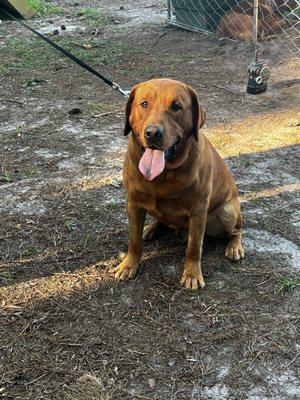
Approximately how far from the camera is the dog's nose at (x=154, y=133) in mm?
2650

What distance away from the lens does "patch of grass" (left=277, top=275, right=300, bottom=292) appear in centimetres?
323

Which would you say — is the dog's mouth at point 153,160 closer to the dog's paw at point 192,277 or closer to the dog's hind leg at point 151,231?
the dog's paw at point 192,277

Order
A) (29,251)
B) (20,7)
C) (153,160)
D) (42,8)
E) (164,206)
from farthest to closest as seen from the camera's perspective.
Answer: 1. (42,8)
2. (20,7)
3. (29,251)
4. (164,206)
5. (153,160)

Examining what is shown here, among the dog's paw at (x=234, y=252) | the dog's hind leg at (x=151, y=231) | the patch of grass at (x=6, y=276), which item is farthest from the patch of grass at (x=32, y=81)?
the dog's paw at (x=234, y=252)

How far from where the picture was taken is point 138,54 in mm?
7961

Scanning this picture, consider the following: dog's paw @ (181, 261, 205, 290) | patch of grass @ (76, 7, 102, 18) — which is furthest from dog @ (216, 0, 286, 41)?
dog's paw @ (181, 261, 205, 290)

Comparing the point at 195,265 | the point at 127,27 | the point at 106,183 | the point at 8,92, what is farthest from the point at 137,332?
the point at 127,27

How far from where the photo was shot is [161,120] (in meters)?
2.72

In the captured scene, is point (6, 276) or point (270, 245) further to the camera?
point (270, 245)

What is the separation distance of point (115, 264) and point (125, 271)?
0.18 meters

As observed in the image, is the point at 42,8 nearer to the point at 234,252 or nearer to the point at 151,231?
the point at 151,231

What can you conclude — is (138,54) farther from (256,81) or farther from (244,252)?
(244,252)

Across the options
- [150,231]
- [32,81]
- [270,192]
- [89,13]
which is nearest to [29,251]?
[150,231]

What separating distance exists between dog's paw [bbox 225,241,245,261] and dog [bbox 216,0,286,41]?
5.33m
